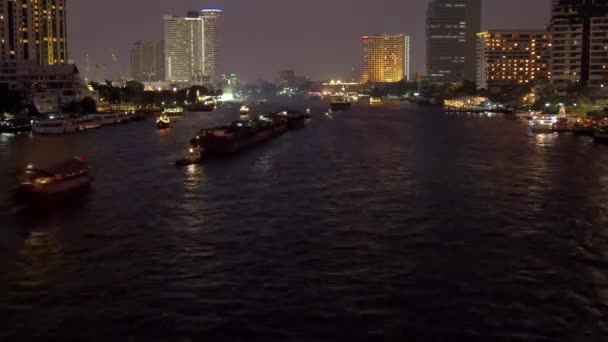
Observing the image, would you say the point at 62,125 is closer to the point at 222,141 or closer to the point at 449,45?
the point at 222,141

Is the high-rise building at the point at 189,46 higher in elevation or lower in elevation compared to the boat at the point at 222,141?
higher

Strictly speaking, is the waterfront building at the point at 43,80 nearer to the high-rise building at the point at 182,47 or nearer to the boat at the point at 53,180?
the boat at the point at 53,180

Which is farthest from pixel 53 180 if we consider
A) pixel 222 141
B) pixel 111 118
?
pixel 111 118

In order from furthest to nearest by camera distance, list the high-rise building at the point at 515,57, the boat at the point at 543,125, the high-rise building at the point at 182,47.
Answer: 1. the high-rise building at the point at 182,47
2. the high-rise building at the point at 515,57
3. the boat at the point at 543,125

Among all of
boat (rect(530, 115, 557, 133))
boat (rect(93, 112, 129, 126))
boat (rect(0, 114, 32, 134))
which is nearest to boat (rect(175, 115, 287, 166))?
boat (rect(0, 114, 32, 134))

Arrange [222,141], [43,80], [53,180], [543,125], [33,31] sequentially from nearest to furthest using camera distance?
[53,180] → [222,141] → [543,125] → [43,80] → [33,31]

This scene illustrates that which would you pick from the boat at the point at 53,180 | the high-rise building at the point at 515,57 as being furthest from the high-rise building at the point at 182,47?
the boat at the point at 53,180
